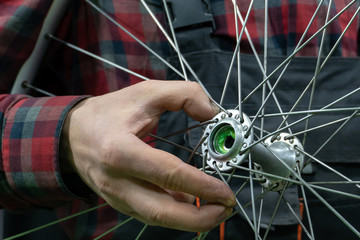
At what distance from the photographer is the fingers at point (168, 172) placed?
1.06ft

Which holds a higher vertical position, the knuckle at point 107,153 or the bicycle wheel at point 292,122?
the knuckle at point 107,153

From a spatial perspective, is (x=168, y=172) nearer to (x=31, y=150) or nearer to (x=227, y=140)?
(x=227, y=140)

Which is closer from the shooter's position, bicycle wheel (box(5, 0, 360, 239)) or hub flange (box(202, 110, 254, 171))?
hub flange (box(202, 110, 254, 171))

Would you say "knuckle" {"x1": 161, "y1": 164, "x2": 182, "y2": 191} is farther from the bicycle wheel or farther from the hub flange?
the bicycle wheel

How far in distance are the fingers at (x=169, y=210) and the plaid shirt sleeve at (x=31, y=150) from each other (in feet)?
0.38

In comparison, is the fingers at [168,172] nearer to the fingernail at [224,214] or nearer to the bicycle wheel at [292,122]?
the fingernail at [224,214]

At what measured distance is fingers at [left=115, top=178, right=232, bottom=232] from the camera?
0.33 metres

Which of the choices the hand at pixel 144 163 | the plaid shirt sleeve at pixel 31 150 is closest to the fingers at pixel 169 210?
the hand at pixel 144 163

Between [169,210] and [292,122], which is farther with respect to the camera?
[292,122]

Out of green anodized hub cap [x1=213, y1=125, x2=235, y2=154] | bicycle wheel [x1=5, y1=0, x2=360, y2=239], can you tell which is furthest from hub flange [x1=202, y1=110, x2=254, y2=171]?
bicycle wheel [x1=5, y1=0, x2=360, y2=239]

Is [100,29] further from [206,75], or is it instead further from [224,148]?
[224,148]

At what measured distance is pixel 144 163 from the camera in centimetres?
32

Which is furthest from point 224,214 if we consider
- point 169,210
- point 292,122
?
point 292,122

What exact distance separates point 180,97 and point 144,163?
0.07 meters
